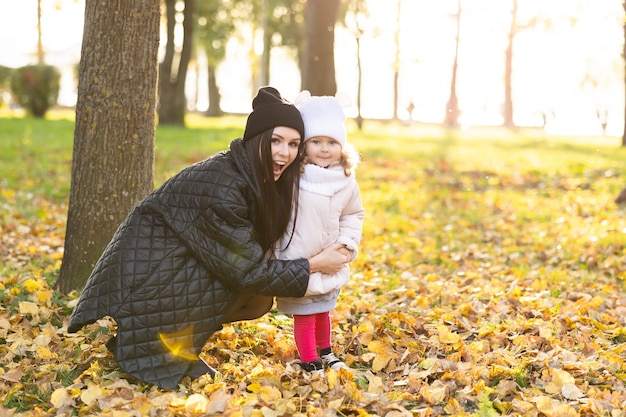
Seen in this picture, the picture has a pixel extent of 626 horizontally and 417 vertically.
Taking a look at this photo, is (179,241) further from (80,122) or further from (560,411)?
(560,411)

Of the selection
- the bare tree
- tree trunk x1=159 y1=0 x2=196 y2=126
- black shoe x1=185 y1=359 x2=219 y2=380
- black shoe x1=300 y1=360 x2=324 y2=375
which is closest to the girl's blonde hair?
black shoe x1=300 y1=360 x2=324 y2=375

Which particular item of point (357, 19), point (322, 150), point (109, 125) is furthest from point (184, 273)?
point (357, 19)

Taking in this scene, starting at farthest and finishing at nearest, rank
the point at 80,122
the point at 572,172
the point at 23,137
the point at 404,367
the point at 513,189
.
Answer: the point at 23,137, the point at 572,172, the point at 513,189, the point at 80,122, the point at 404,367

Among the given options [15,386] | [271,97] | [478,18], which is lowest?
[15,386]

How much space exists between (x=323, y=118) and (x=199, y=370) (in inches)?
59.9

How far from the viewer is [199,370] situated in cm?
377

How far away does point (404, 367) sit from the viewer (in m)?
4.04

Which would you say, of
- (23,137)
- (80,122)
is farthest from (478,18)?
(80,122)

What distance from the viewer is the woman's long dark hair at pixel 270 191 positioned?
3.71 metres

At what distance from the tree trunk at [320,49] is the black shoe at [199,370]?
27.0 ft

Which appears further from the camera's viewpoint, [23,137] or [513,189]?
[23,137]

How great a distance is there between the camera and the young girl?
3.86m

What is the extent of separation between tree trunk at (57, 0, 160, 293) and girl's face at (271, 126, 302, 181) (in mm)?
1569

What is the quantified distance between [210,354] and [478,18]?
104ft
